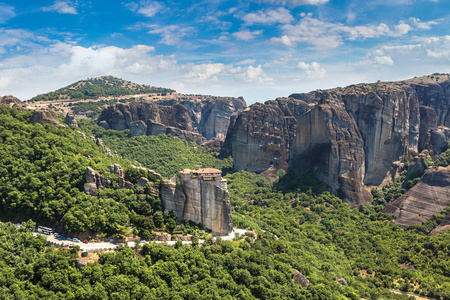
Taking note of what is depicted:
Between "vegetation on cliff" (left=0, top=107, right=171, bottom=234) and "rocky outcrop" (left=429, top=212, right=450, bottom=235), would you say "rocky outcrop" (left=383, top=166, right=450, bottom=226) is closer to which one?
→ "rocky outcrop" (left=429, top=212, right=450, bottom=235)

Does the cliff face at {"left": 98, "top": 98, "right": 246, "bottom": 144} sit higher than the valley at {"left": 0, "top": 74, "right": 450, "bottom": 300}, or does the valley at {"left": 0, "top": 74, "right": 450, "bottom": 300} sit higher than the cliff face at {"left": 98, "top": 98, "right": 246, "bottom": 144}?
the cliff face at {"left": 98, "top": 98, "right": 246, "bottom": 144}

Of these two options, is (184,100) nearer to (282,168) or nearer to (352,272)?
(282,168)

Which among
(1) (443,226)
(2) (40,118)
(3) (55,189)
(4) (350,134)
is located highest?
(2) (40,118)

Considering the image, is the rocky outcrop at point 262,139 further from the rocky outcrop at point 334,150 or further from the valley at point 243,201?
the rocky outcrop at point 334,150

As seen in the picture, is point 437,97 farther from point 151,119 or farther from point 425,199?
point 151,119

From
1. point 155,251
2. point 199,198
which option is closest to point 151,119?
point 199,198

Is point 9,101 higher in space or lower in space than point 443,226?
higher

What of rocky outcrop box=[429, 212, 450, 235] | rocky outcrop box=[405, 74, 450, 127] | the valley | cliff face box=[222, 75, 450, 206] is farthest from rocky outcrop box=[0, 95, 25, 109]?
rocky outcrop box=[405, 74, 450, 127]

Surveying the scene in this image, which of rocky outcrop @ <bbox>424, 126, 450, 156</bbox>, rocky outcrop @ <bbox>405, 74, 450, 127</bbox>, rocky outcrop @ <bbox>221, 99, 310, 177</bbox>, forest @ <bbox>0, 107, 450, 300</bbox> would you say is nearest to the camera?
forest @ <bbox>0, 107, 450, 300</bbox>
